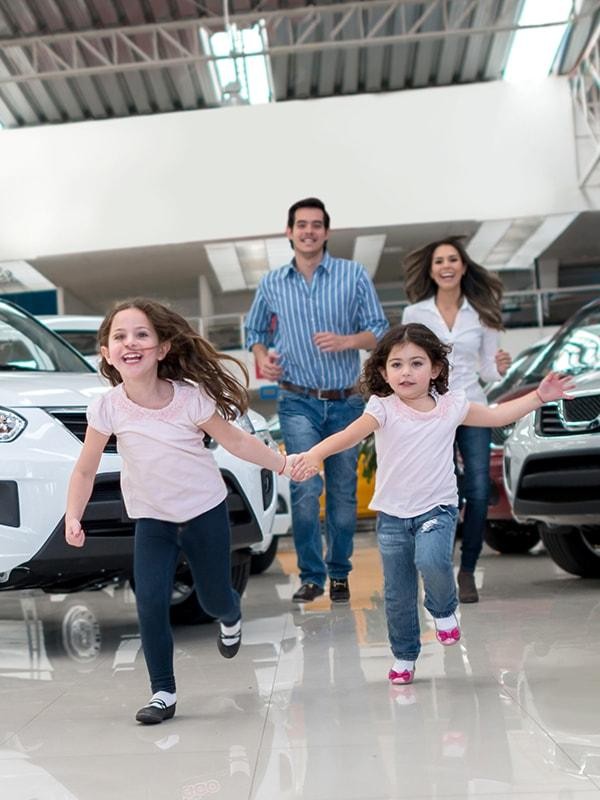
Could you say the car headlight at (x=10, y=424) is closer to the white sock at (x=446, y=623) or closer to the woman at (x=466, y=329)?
the white sock at (x=446, y=623)

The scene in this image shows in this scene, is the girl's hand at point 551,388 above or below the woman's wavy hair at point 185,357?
below

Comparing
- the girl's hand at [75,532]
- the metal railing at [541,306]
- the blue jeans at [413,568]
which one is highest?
the metal railing at [541,306]

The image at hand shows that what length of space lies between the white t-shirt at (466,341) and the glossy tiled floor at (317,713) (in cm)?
102

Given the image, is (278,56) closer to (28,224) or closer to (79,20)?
(79,20)

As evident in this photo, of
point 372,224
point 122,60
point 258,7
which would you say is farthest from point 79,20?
point 372,224

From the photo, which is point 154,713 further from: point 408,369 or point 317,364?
point 317,364

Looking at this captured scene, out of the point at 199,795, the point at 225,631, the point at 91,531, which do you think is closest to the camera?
the point at 199,795

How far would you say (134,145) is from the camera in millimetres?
19000

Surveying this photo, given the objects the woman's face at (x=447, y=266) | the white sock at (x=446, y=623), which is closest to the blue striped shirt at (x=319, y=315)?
the woman's face at (x=447, y=266)

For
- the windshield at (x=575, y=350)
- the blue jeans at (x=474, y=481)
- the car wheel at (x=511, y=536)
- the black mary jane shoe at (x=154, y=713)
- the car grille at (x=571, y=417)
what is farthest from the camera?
the car wheel at (x=511, y=536)

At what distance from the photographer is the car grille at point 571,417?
5.78m

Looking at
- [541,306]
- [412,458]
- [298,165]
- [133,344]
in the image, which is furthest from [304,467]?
[541,306]

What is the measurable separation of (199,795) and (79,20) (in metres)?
16.4

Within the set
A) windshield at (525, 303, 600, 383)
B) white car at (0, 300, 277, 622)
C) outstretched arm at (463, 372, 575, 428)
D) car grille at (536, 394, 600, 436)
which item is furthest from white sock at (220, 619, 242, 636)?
windshield at (525, 303, 600, 383)
